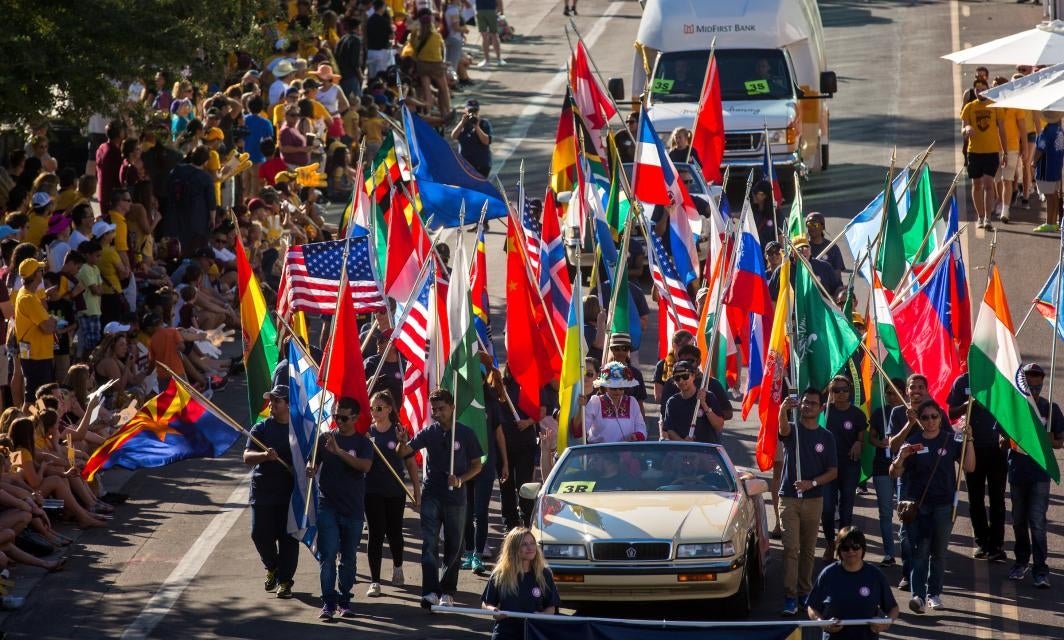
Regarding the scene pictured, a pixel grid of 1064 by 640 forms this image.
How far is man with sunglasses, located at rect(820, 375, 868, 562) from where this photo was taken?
15.1 m

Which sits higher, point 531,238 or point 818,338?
point 531,238

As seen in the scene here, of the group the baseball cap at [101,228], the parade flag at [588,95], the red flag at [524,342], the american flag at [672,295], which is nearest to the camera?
the red flag at [524,342]

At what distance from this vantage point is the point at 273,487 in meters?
14.4

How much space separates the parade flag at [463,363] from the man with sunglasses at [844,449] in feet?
9.40

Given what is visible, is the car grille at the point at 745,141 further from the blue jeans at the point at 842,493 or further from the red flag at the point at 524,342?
the blue jeans at the point at 842,493

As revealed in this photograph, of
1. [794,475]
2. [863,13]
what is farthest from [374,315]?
[863,13]

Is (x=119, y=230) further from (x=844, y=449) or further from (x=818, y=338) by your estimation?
(x=844, y=449)

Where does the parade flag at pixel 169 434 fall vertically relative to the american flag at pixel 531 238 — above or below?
below

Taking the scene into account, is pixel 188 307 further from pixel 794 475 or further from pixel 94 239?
pixel 794 475

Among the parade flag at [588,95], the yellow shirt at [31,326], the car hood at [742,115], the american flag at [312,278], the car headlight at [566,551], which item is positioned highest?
the parade flag at [588,95]

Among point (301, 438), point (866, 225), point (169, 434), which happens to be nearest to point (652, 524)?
point (301, 438)

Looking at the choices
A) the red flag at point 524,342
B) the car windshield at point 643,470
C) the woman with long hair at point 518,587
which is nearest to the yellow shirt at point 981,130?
the red flag at point 524,342

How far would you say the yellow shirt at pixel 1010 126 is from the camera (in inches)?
1000

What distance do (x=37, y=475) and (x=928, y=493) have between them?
7.36 m
